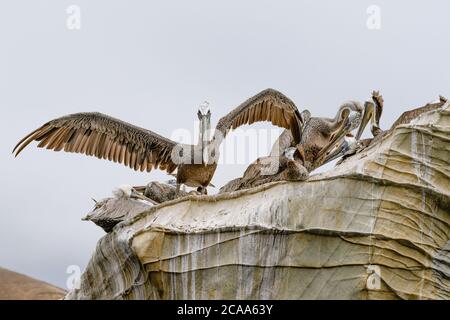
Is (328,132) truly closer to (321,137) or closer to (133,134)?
(321,137)

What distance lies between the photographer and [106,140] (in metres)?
17.3

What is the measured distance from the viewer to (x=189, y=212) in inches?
512

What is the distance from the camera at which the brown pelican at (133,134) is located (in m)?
16.9

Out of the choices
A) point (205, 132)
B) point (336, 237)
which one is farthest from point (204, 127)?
point (336, 237)

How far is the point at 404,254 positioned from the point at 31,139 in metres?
7.23

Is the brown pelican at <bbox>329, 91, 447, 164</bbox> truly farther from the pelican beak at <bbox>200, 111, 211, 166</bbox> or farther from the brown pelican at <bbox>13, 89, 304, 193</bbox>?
the pelican beak at <bbox>200, 111, 211, 166</bbox>

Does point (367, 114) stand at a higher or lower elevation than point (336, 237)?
higher

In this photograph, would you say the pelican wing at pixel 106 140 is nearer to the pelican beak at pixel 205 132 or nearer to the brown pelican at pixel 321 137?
the pelican beak at pixel 205 132

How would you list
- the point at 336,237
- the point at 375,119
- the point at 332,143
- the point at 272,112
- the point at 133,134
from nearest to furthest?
the point at 336,237
the point at 375,119
the point at 332,143
the point at 133,134
the point at 272,112

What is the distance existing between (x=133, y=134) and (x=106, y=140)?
491mm

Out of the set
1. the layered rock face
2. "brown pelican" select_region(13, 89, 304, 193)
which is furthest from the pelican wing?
the layered rock face

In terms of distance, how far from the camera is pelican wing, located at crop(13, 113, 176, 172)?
17.0m

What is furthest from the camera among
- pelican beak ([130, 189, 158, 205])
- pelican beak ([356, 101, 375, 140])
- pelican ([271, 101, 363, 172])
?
pelican ([271, 101, 363, 172])

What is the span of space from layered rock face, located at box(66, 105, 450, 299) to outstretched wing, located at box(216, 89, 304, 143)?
4.28 m
